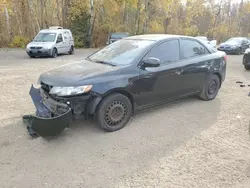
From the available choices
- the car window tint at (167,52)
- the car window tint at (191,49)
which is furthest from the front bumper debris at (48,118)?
the car window tint at (191,49)

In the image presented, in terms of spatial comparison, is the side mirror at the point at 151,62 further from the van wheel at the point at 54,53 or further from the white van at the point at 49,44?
the van wheel at the point at 54,53

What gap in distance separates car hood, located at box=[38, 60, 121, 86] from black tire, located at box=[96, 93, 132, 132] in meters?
0.43

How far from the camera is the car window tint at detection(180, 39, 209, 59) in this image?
16.2 ft

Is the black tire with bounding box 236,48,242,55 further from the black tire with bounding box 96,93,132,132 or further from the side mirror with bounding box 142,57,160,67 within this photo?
the black tire with bounding box 96,93,132,132

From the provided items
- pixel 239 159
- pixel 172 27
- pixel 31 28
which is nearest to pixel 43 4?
pixel 31 28

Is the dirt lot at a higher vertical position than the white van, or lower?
lower

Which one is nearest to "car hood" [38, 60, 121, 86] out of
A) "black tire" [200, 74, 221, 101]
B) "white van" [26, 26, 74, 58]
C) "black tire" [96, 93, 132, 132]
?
"black tire" [96, 93, 132, 132]

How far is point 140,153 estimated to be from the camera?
340cm

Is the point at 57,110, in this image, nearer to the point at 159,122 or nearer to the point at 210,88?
the point at 159,122

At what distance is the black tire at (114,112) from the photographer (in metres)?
3.83

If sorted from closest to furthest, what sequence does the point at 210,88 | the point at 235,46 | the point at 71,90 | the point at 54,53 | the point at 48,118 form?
the point at 48,118
the point at 71,90
the point at 210,88
the point at 54,53
the point at 235,46

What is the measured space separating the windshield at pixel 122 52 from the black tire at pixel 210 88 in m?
1.91

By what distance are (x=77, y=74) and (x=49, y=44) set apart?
36.2 feet

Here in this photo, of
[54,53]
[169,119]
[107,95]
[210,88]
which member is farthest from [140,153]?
[54,53]
